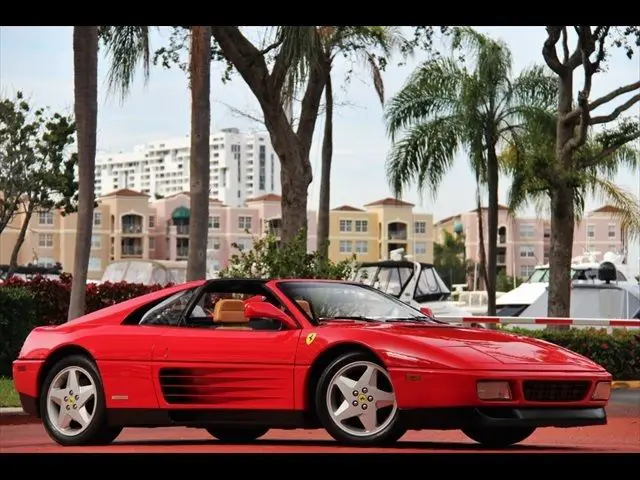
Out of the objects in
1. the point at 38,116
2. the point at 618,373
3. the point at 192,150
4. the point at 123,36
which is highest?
Answer: the point at 38,116

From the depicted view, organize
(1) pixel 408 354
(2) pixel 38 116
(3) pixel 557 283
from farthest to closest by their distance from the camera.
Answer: (2) pixel 38 116 < (3) pixel 557 283 < (1) pixel 408 354

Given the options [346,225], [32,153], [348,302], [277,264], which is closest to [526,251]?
[346,225]

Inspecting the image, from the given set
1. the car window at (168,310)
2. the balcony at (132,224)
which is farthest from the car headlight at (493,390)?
the balcony at (132,224)

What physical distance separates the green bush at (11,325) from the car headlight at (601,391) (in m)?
11.2

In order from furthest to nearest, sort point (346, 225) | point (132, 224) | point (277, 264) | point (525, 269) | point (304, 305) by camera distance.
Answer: point (525, 269)
point (346, 225)
point (132, 224)
point (277, 264)
point (304, 305)

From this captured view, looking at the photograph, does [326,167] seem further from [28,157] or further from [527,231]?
[527,231]

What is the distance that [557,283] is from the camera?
2561 centimetres

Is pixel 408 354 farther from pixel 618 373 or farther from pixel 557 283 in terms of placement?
pixel 557 283

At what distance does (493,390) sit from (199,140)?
1082 cm

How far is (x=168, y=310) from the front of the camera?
934cm

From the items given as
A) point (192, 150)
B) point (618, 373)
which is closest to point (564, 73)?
point (618, 373)

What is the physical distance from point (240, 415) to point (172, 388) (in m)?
0.60

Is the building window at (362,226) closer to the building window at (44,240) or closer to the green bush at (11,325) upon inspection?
the building window at (44,240)

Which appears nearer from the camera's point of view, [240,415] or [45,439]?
[240,415]
